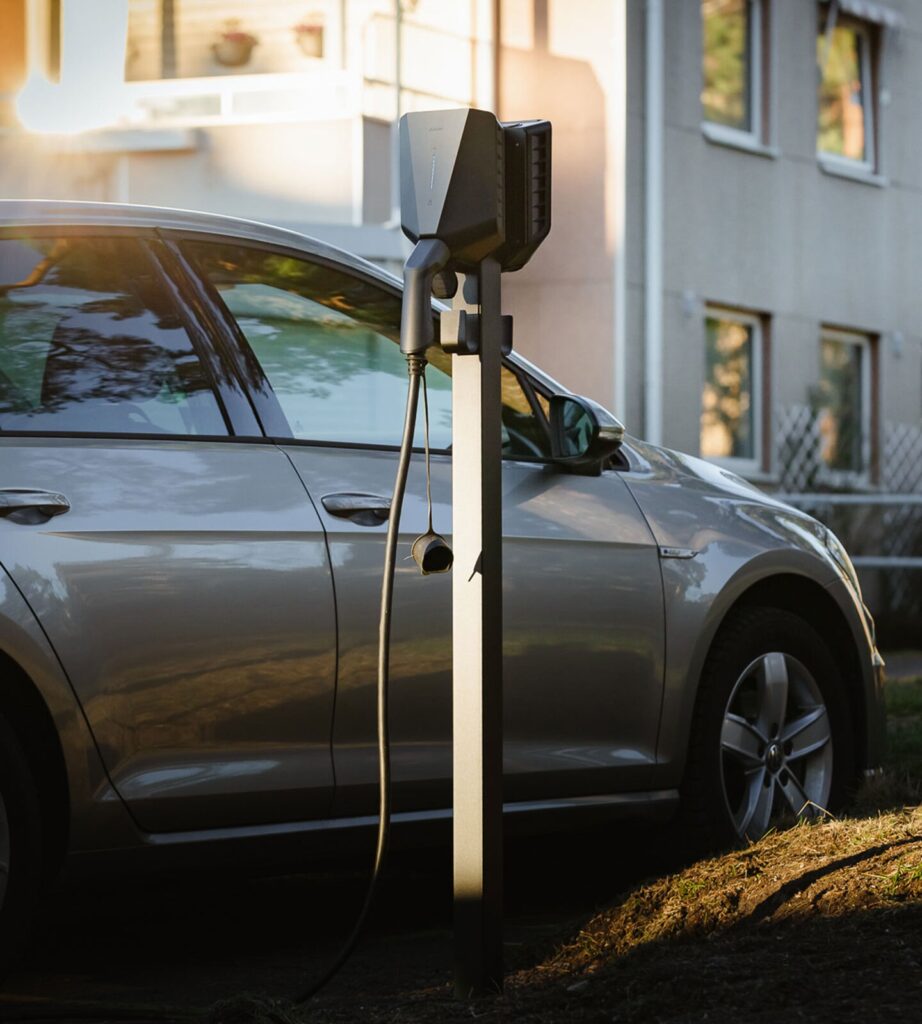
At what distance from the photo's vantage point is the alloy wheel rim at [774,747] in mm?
5414

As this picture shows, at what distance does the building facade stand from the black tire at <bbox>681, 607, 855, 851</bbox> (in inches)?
381

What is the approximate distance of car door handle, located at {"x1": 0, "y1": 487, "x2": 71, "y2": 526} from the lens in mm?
4012

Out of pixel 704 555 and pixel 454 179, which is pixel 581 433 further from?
pixel 454 179

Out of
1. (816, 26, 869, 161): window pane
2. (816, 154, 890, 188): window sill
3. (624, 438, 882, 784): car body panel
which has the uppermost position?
(816, 26, 869, 161): window pane

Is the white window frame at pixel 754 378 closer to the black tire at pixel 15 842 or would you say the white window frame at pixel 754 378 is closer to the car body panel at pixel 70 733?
the car body panel at pixel 70 733

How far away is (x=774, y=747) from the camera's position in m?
5.48

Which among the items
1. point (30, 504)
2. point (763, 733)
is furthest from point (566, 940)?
point (30, 504)

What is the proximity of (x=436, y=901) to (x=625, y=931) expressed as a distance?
149 centimetres

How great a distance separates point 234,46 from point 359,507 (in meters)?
12.1

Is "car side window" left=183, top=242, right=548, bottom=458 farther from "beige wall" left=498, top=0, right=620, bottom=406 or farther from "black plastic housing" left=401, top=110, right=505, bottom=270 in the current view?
"beige wall" left=498, top=0, right=620, bottom=406

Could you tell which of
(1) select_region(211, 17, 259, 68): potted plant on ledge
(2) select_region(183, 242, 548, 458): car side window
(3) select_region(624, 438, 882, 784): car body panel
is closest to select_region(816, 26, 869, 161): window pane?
(1) select_region(211, 17, 259, 68): potted plant on ledge

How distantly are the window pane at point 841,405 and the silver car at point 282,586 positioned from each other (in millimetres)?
12622

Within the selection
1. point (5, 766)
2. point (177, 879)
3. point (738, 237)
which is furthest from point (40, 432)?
point (738, 237)

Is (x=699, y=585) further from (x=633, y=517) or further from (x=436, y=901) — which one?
(x=436, y=901)
